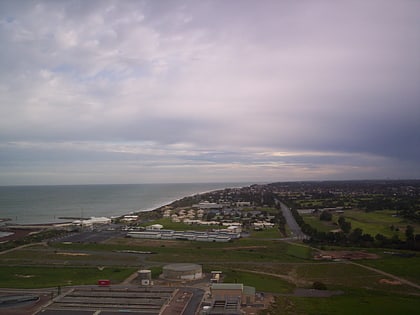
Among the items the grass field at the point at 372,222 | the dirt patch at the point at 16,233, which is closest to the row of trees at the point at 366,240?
the grass field at the point at 372,222

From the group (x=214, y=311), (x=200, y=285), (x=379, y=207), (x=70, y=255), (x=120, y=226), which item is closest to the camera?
(x=214, y=311)

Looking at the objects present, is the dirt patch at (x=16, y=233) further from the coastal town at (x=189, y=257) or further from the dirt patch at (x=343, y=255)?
the dirt patch at (x=343, y=255)

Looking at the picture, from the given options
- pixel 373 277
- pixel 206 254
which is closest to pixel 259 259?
pixel 206 254

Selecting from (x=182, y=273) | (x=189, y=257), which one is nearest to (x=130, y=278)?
(x=182, y=273)

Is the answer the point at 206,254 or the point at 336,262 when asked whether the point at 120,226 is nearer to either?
the point at 206,254

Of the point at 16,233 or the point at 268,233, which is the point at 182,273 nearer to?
the point at 268,233

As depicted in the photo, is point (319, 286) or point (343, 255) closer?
point (319, 286)
